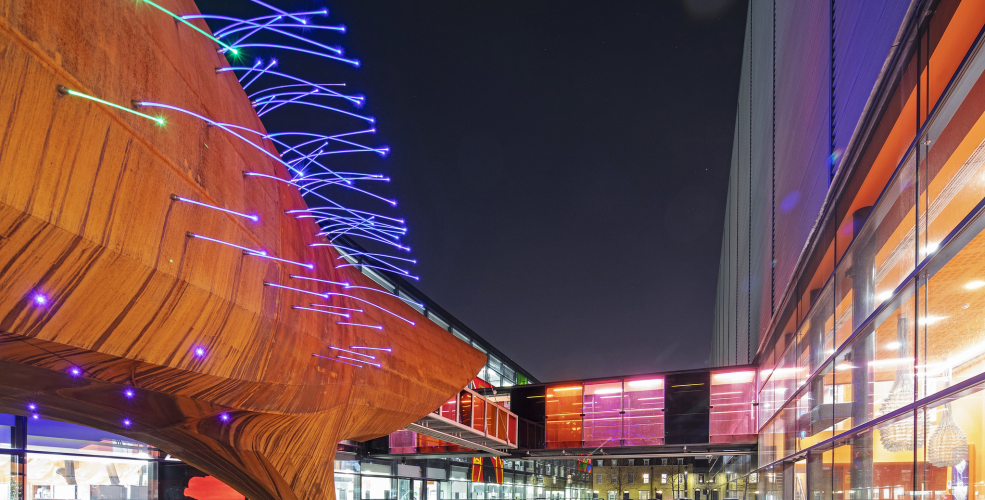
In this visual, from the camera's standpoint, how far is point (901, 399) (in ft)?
21.6

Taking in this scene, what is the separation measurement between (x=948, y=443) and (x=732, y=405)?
1970 centimetres

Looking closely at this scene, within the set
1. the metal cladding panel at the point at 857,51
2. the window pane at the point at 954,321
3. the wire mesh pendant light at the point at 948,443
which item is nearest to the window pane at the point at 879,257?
the window pane at the point at 954,321

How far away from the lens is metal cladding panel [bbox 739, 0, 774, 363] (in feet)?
62.7

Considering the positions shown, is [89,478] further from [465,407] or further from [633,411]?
[633,411]

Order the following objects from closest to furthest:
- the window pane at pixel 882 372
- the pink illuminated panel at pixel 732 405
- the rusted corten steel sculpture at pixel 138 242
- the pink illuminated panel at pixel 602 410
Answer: the rusted corten steel sculpture at pixel 138 242 → the window pane at pixel 882 372 → the pink illuminated panel at pixel 732 405 → the pink illuminated panel at pixel 602 410

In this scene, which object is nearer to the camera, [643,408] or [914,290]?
[914,290]

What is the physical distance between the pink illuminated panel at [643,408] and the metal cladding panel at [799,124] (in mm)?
9297

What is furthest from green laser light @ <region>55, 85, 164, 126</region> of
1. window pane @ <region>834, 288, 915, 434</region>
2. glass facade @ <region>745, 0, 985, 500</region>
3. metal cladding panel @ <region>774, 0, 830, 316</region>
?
metal cladding panel @ <region>774, 0, 830, 316</region>

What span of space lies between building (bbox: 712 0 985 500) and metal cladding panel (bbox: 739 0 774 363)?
3.24 metres

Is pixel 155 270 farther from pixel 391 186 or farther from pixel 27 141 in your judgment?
pixel 391 186

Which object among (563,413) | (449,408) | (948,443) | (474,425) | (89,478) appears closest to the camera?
(948,443)

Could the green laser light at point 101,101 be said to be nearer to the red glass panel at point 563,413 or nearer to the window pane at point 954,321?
the window pane at point 954,321

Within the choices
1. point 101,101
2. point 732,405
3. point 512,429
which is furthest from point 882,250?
point 512,429

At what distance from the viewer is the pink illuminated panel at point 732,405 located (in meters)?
23.0
